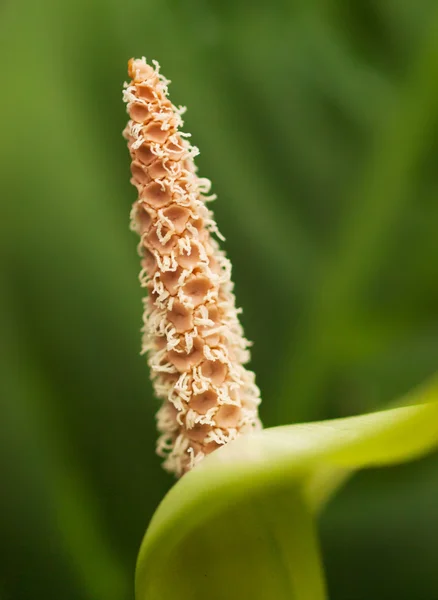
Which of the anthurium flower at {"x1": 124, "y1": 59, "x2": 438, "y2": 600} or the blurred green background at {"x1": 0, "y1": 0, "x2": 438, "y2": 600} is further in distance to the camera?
the blurred green background at {"x1": 0, "y1": 0, "x2": 438, "y2": 600}

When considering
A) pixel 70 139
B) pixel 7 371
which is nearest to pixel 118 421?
pixel 7 371

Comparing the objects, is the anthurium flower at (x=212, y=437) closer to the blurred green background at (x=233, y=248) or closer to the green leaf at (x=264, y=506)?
the green leaf at (x=264, y=506)

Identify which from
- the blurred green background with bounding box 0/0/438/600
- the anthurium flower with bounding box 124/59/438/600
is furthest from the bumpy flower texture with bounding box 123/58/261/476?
the blurred green background with bounding box 0/0/438/600

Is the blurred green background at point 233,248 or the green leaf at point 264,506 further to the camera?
the blurred green background at point 233,248

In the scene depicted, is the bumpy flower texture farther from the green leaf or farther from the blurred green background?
the blurred green background

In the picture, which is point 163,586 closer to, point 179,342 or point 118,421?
point 179,342

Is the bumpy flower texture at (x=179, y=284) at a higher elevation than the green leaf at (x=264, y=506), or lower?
higher

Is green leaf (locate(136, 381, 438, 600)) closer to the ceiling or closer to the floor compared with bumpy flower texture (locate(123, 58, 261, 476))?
closer to the floor

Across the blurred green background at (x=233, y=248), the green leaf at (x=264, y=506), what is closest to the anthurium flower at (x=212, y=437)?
the green leaf at (x=264, y=506)
